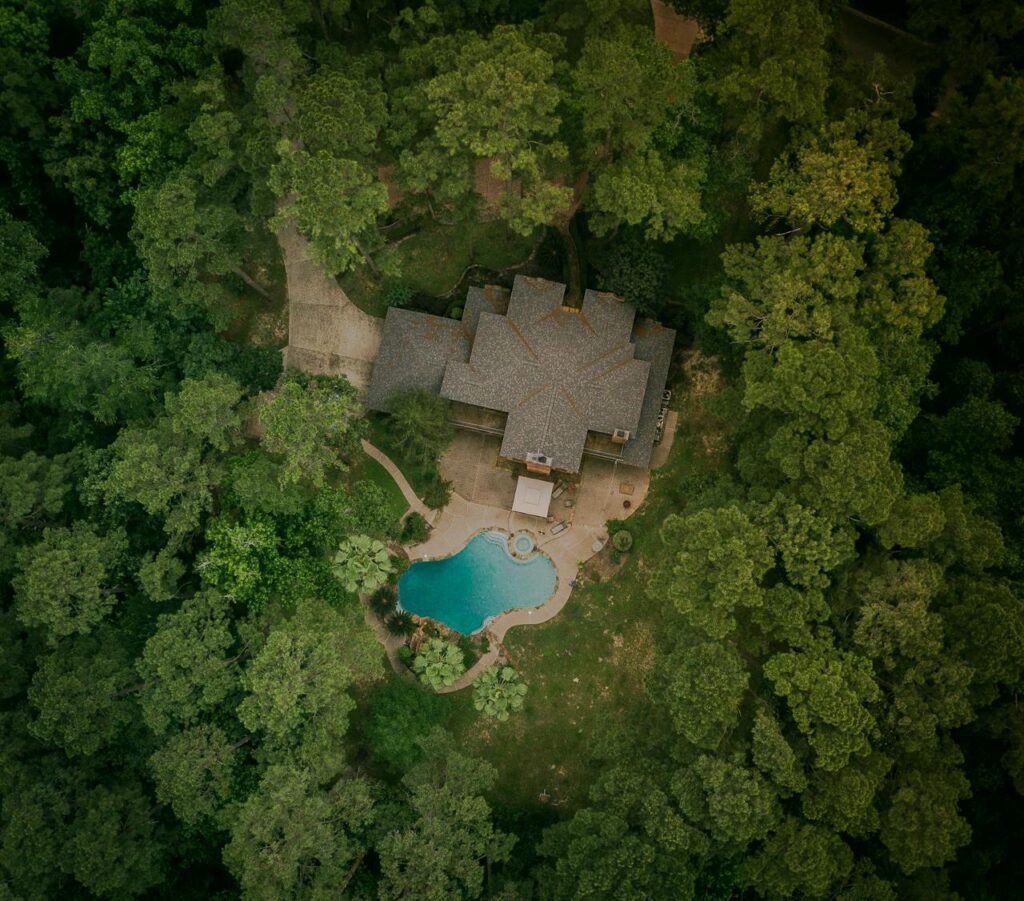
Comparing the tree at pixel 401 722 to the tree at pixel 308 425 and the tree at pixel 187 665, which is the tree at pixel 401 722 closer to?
the tree at pixel 187 665

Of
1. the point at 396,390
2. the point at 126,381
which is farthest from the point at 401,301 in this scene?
the point at 126,381

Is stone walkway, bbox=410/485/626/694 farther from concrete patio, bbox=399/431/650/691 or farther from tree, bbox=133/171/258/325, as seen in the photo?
tree, bbox=133/171/258/325

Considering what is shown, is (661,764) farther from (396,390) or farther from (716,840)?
(396,390)

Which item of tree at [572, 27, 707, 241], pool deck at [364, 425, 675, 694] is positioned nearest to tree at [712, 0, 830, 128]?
tree at [572, 27, 707, 241]

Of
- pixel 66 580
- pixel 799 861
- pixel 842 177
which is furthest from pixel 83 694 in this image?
pixel 842 177

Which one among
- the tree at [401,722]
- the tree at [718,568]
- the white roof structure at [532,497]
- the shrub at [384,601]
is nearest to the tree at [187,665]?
the tree at [401,722]
